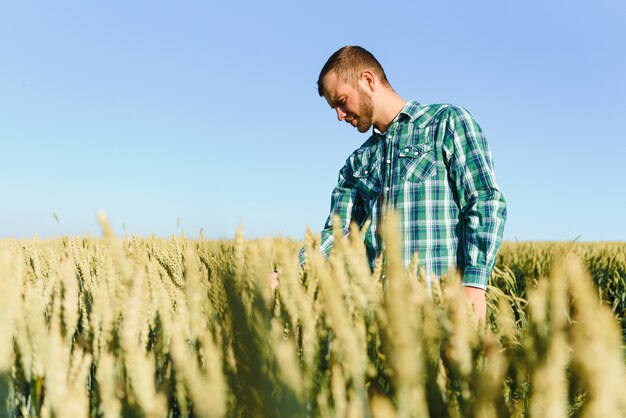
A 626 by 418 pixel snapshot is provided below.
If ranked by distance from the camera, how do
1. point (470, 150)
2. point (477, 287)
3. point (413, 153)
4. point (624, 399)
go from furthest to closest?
point (413, 153) < point (470, 150) < point (477, 287) < point (624, 399)

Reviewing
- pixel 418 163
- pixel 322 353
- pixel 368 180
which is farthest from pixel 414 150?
pixel 322 353

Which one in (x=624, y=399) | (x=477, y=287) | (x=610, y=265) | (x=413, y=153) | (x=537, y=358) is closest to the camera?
(x=624, y=399)

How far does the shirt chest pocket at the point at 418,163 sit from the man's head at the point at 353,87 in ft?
0.91

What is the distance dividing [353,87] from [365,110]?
116mm

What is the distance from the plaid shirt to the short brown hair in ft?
0.87

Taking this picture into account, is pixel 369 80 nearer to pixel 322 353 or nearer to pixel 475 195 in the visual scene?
pixel 475 195

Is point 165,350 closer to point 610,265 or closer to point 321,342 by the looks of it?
point 321,342

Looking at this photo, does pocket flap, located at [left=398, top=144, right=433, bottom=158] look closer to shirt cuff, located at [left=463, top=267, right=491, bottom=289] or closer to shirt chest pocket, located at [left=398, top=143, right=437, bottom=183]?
shirt chest pocket, located at [left=398, top=143, right=437, bottom=183]

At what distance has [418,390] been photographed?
427 mm

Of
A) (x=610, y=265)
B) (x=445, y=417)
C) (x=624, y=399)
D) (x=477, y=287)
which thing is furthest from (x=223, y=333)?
(x=610, y=265)

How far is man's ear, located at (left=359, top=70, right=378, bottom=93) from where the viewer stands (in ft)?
8.24

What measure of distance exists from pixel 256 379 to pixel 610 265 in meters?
5.93

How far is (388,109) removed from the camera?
2545mm

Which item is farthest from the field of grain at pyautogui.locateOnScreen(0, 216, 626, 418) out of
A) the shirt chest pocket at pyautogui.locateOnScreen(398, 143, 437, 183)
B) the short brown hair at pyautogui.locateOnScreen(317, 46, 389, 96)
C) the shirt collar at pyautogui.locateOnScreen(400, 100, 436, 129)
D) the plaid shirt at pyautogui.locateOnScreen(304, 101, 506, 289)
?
the short brown hair at pyautogui.locateOnScreen(317, 46, 389, 96)
